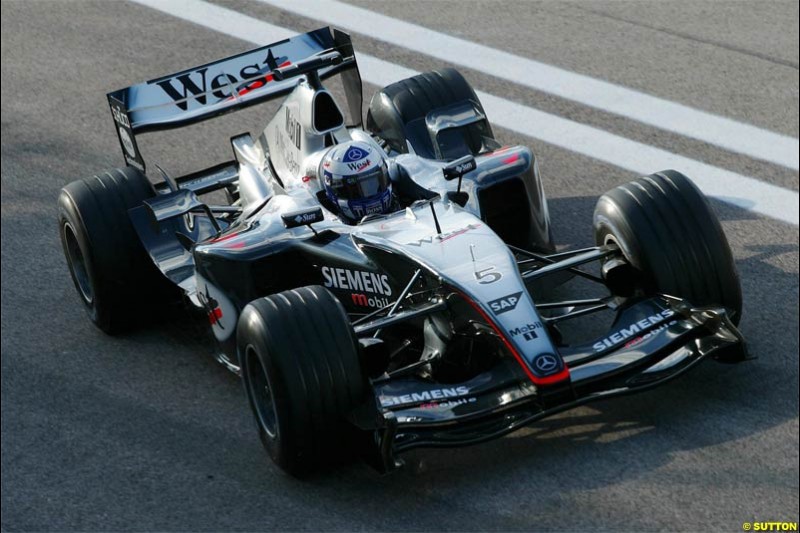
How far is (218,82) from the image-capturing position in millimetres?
9047

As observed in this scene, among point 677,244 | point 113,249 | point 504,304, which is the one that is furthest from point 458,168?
point 113,249

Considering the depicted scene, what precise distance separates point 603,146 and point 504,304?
432cm

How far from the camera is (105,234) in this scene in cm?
847

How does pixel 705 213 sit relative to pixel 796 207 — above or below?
above

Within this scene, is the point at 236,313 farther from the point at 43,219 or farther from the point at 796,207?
the point at 796,207

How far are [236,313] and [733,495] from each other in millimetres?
2851

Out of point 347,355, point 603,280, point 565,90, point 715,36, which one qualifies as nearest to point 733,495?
point 603,280

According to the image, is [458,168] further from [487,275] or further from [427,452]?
[427,452]

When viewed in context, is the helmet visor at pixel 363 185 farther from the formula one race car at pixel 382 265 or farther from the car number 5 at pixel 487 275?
the car number 5 at pixel 487 275

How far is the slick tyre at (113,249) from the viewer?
846cm

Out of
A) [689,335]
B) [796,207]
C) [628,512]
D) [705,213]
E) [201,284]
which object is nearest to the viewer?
[628,512]

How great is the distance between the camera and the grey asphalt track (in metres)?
6.73

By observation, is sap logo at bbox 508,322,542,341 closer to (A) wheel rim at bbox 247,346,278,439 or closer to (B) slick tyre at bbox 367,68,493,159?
(A) wheel rim at bbox 247,346,278,439

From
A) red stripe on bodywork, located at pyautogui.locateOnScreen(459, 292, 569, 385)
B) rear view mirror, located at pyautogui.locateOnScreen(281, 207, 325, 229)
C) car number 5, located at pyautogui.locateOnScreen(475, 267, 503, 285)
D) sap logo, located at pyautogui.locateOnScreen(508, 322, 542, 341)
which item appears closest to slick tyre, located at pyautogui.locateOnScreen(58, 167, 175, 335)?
rear view mirror, located at pyautogui.locateOnScreen(281, 207, 325, 229)
